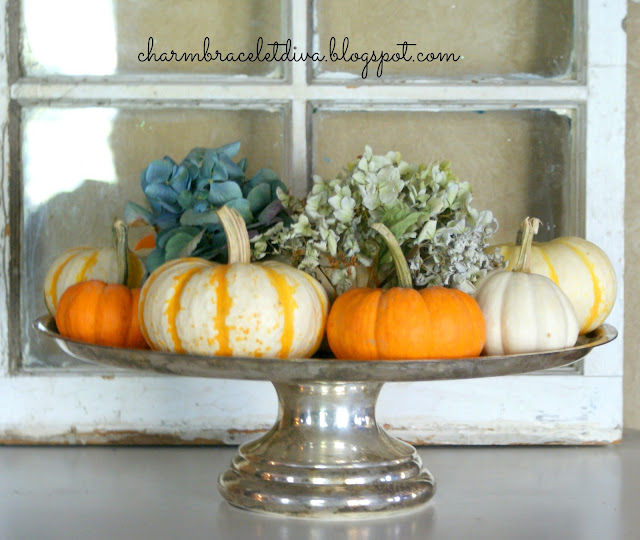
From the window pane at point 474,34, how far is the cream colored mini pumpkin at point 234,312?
0.49 metres

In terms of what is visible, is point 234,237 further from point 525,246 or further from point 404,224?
point 525,246

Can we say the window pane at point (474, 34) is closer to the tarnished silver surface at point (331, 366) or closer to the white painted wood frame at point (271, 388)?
the white painted wood frame at point (271, 388)

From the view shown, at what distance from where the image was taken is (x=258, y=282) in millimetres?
766

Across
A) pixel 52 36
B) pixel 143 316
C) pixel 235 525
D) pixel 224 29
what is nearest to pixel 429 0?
pixel 224 29

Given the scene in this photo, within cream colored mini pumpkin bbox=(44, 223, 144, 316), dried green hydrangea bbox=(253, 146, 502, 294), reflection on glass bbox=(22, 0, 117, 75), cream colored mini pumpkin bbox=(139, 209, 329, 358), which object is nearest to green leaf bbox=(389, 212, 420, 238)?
dried green hydrangea bbox=(253, 146, 502, 294)

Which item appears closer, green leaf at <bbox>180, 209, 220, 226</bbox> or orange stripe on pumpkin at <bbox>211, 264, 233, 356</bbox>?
orange stripe on pumpkin at <bbox>211, 264, 233, 356</bbox>

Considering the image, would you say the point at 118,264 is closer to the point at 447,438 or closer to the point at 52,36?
the point at 52,36

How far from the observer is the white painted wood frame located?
1134 mm

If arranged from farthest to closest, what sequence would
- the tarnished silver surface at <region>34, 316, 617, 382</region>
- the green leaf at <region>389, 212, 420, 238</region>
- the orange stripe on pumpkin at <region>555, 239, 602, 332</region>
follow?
the orange stripe on pumpkin at <region>555, 239, 602, 332</region>
the green leaf at <region>389, 212, 420, 238</region>
the tarnished silver surface at <region>34, 316, 617, 382</region>

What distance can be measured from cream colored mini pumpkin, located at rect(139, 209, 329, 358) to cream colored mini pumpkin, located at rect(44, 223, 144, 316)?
186 millimetres

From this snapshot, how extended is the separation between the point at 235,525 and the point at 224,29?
0.66m

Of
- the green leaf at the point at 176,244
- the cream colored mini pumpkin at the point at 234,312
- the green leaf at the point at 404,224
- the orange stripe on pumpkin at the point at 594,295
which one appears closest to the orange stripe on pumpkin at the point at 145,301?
the cream colored mini pumpkin at the point at 234,312

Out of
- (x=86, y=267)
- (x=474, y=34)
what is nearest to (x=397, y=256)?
(x=86, y=267)

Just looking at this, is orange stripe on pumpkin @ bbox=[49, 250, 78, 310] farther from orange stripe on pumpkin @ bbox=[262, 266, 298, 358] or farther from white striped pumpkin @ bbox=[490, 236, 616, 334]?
white striped pumpkin @ bbox=[490, 236, 616, 334]
